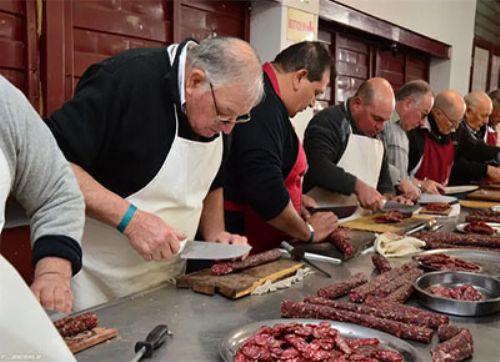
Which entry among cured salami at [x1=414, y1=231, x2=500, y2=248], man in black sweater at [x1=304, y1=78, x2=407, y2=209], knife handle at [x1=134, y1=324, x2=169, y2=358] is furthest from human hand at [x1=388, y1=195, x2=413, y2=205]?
knife handle at [x1=134, y1=324, x2=169, y2=358]

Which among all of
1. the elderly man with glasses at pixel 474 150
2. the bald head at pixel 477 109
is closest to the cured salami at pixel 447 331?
the elderly man with glasses at pixel 474 150

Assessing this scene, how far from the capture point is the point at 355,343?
143 centimetres

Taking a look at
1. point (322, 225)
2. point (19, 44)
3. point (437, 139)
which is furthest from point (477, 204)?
point (19, 44)

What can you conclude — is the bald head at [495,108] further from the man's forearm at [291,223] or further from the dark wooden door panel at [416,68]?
the man's forearm at [291,223]

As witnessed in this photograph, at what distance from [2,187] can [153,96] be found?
2.74 ft

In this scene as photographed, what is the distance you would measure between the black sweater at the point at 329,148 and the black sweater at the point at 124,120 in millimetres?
1464

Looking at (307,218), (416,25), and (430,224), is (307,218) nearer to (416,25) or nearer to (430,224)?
(430,224)

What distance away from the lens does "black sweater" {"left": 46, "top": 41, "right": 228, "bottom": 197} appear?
1.95 metres

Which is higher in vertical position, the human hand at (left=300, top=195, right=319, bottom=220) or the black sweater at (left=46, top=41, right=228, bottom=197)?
the black sweater at (left=46, top=41, right=228, bottom=197)

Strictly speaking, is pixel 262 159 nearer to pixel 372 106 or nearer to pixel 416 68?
pixel 372 106

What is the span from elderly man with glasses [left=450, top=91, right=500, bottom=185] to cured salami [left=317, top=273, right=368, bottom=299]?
427cm

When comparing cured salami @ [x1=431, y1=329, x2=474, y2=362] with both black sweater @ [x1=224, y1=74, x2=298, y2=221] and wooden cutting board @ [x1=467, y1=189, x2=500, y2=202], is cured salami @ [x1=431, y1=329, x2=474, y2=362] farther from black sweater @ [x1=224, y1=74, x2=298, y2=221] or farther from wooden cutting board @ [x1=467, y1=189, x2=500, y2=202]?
wooden cutting board @ [x1=467, y1=189, x2=500, y2=202]

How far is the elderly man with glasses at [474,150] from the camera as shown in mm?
5824

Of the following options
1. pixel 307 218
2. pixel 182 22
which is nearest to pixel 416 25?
pixel 182 22
